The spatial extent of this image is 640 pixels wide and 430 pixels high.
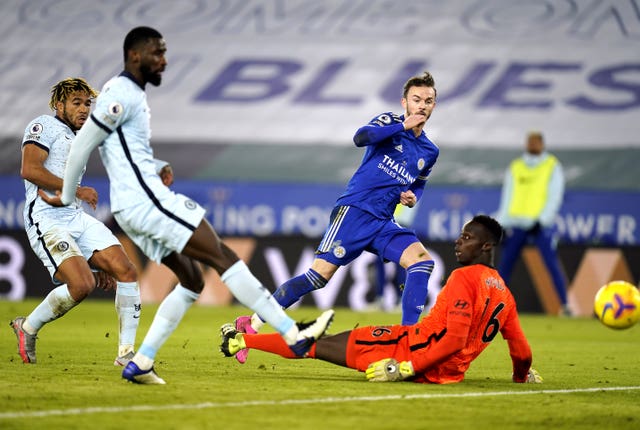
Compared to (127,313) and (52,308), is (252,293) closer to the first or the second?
(127,313)

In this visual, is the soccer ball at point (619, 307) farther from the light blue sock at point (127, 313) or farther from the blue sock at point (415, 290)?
the light blue sock at point (127, 313)

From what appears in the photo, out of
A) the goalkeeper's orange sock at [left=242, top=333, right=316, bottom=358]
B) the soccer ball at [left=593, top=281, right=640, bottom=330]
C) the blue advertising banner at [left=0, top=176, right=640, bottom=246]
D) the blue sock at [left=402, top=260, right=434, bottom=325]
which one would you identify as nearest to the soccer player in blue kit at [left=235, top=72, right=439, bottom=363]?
the blue sock at [left=402, top=260, right=434, bottom=325]

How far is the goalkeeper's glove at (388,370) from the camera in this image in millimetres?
6691

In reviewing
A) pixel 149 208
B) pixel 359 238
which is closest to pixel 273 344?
pixel 359 238

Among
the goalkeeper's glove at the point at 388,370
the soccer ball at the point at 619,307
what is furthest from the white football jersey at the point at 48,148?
the soccer ball at the point at 619,307

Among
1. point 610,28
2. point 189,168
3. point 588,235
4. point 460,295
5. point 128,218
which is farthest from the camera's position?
point 610,28

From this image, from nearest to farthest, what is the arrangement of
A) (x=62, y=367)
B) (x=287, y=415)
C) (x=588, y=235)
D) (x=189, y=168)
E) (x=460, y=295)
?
(x=287, y=415)
(x=460, y=295)
(x=62, y=367)
(x=588, y=235)
(x=189, y=168)

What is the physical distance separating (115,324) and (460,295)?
6.02m

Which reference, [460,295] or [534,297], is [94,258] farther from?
[534,297]

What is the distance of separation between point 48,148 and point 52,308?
1.07 metres

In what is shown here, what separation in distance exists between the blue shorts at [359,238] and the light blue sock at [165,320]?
5.71 feet

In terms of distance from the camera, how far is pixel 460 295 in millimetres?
6617

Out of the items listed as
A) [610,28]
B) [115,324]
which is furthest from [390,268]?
[610,28]

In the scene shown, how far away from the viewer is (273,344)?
22.8 ft
